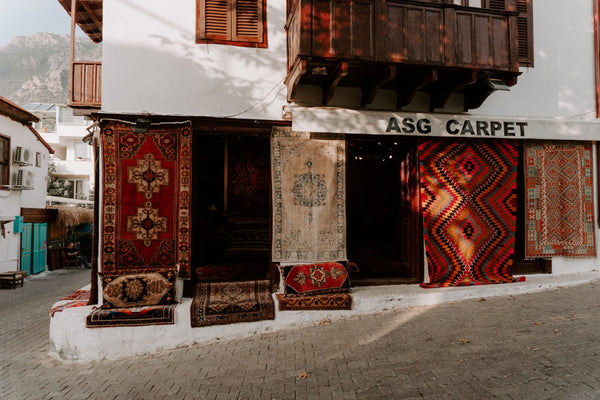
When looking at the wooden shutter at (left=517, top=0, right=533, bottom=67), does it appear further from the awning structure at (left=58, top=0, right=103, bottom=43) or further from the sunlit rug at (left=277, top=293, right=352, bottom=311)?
the awning structure at (left=58, top=0, right=103, bottom=43)

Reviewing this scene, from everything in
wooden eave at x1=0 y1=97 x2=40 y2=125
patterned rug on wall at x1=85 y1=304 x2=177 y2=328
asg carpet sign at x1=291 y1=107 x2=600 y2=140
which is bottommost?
patterned rug on wall at x1=85 y1=304 x2=177 y2=328

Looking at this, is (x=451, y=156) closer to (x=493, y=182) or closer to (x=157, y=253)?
(x=493, y=182)

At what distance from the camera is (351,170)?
1201 cm

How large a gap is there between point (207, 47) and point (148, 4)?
45.5 inches

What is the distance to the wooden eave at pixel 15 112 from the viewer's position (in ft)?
44.8

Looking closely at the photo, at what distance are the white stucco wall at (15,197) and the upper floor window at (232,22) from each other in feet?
39.0

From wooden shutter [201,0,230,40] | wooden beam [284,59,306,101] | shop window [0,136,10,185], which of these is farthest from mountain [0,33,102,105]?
wooden beam [284,59,306,101]

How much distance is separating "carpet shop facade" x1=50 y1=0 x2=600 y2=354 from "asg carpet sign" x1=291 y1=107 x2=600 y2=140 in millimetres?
24

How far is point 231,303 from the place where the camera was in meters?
6.14

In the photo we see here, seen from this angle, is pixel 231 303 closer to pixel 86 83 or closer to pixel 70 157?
pixel 86 83

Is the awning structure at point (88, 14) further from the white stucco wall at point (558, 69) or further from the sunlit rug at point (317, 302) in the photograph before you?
the white stucco wall at point (558, 69)

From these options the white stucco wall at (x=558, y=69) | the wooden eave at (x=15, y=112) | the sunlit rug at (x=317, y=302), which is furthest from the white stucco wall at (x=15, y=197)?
the white stucco wall at (x=558, y=69)

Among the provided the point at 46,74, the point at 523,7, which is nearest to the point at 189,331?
the point at 523,7

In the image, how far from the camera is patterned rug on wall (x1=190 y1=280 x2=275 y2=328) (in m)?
5.94
